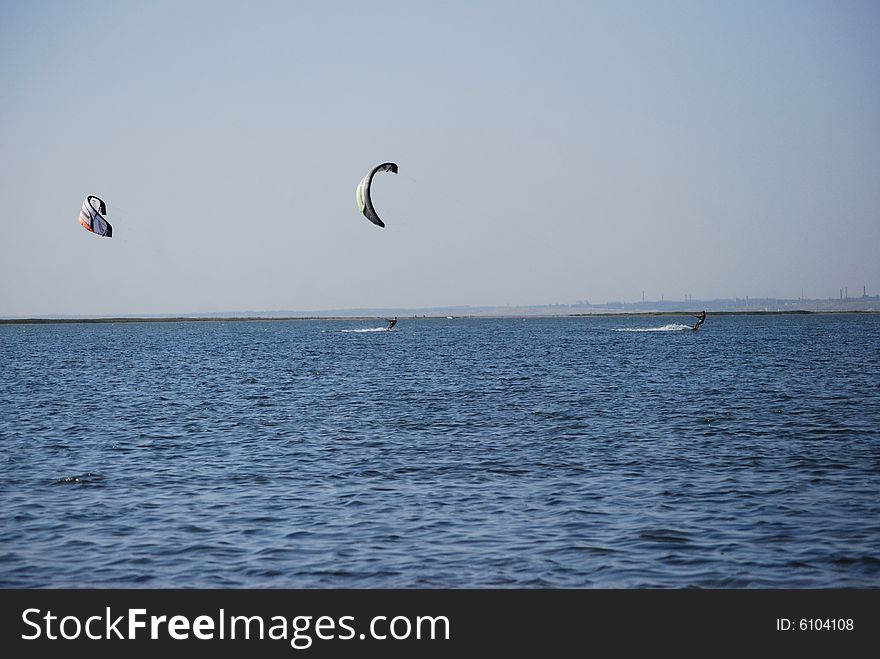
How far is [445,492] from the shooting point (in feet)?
64.6

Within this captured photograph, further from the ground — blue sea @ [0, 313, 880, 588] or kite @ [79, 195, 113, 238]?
kite @ [79, 195, 113, 238]

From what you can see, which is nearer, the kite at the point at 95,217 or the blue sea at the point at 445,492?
the blue sea at the point at 445,492

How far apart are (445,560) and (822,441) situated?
16575 mm

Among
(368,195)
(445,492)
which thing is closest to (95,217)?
(368,195)

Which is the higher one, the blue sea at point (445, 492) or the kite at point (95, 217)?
the kite at point (95, 217)

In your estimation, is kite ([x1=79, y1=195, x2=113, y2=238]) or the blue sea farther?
kite ([x1=79, y1=195, x2=113, y2=238])

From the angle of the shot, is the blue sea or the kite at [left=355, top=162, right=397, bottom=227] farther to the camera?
the kite at [left=355, top=162, right=397, bottom=227]

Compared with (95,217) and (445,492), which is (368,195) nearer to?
(95,217)

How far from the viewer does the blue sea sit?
14.2m

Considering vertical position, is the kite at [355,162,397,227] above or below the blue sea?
above

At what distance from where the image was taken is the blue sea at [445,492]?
14.2 metres

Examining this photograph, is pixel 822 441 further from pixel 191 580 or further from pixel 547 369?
pixel 547 369

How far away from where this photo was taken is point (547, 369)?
64250mm
